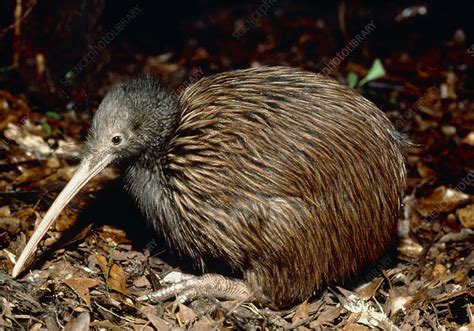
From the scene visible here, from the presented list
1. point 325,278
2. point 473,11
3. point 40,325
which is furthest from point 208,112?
point 473,11

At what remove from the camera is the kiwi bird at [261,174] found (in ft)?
13.7

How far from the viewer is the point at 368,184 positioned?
4.31 m

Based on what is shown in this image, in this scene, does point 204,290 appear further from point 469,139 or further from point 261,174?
point 469,139

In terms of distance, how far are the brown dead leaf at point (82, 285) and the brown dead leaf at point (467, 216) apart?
2.78m

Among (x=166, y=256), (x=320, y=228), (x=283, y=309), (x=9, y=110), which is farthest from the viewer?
(x=9, y=110)

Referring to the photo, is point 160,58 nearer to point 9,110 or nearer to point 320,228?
point 9,110

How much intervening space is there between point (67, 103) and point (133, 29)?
223cm

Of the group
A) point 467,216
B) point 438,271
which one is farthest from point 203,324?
point 467,216

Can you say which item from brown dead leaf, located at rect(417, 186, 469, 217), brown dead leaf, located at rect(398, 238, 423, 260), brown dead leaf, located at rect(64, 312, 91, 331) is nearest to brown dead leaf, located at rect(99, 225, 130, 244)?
brown dead leaf, located at rect(64, 312, 91, 331)

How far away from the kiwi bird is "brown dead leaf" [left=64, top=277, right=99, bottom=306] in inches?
12.3

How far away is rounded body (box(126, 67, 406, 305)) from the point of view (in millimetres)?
4172

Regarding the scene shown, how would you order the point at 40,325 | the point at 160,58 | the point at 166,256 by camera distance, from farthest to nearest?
the point at 160,58
the point at 166,256
the point at 40,325

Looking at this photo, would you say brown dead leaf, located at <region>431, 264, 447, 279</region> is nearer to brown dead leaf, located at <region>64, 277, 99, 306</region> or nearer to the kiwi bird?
the kiwi bird

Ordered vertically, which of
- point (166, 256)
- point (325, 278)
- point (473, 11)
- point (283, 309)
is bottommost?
point (166, 256)
